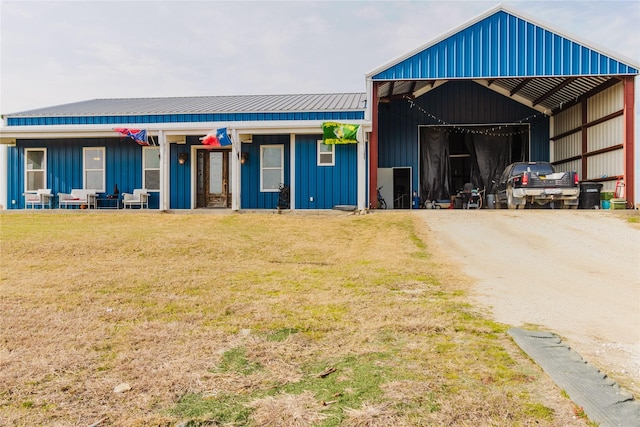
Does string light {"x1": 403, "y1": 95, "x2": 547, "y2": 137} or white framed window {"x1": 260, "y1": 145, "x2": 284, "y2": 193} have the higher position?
string light {"x1": 403, "y1": 95, "x2": 547, "y2": 137}

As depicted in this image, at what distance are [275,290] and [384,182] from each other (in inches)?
630

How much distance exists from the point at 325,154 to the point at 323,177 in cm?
82

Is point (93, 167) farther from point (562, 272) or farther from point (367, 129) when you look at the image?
point (562, 272)

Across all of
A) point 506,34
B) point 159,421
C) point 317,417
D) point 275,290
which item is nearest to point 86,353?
point 159,421

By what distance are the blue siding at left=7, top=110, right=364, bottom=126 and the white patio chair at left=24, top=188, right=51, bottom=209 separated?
8.32ft

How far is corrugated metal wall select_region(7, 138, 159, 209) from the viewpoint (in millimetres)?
18516

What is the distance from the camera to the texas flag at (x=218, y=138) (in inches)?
656

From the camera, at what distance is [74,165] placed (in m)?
18.7

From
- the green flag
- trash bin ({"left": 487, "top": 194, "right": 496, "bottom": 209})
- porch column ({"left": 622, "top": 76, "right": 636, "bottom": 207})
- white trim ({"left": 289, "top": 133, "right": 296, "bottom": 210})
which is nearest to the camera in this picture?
porch column ({"left": 622, "top": 76, "right": 636, "bottom": 207})

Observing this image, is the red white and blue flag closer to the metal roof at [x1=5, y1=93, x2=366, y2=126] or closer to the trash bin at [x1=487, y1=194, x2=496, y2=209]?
the metal roof at [x1=5, y1=93, x2=366, y2=126]

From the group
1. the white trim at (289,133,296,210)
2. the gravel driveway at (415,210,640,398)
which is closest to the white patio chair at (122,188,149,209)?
the white trim at (289,133,296,210)

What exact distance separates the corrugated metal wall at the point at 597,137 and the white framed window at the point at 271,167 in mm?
11367

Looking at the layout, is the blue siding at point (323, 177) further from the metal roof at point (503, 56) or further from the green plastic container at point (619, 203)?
the green plastic container at point (619, 203)

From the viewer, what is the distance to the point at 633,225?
40.7 ft
